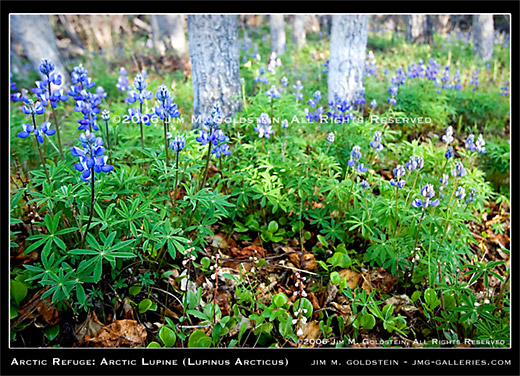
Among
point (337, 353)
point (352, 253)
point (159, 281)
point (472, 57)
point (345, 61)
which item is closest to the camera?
point (337, 353)

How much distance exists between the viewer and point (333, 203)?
2.58 meters

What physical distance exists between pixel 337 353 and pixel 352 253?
87 centimetres

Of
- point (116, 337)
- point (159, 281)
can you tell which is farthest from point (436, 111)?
point (116, 337)

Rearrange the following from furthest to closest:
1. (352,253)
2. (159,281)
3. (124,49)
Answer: (124,49) < (352,253) < (159,281)

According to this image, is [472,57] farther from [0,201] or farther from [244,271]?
[0,201]

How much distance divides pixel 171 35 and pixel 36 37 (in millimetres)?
3579

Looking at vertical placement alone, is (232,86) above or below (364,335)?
above

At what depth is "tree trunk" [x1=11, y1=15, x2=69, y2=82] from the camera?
18.0 ft

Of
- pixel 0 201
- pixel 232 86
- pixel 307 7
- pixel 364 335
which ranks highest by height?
pixel 307 7

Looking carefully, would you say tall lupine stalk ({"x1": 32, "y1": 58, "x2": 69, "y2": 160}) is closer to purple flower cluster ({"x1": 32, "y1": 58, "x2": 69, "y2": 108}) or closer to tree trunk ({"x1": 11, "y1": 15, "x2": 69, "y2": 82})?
purple flower cluster ({"x1": 32, "y1": 58, "x2": 69, "y2": 108})

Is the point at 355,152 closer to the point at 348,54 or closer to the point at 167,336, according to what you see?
the point at 167,336

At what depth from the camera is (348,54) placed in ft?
13.6

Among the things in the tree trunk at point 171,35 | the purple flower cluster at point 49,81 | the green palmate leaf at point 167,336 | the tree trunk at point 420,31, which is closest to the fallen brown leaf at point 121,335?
the green palmate leaf at point 167,336

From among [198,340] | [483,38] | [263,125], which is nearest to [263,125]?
[263,125]
